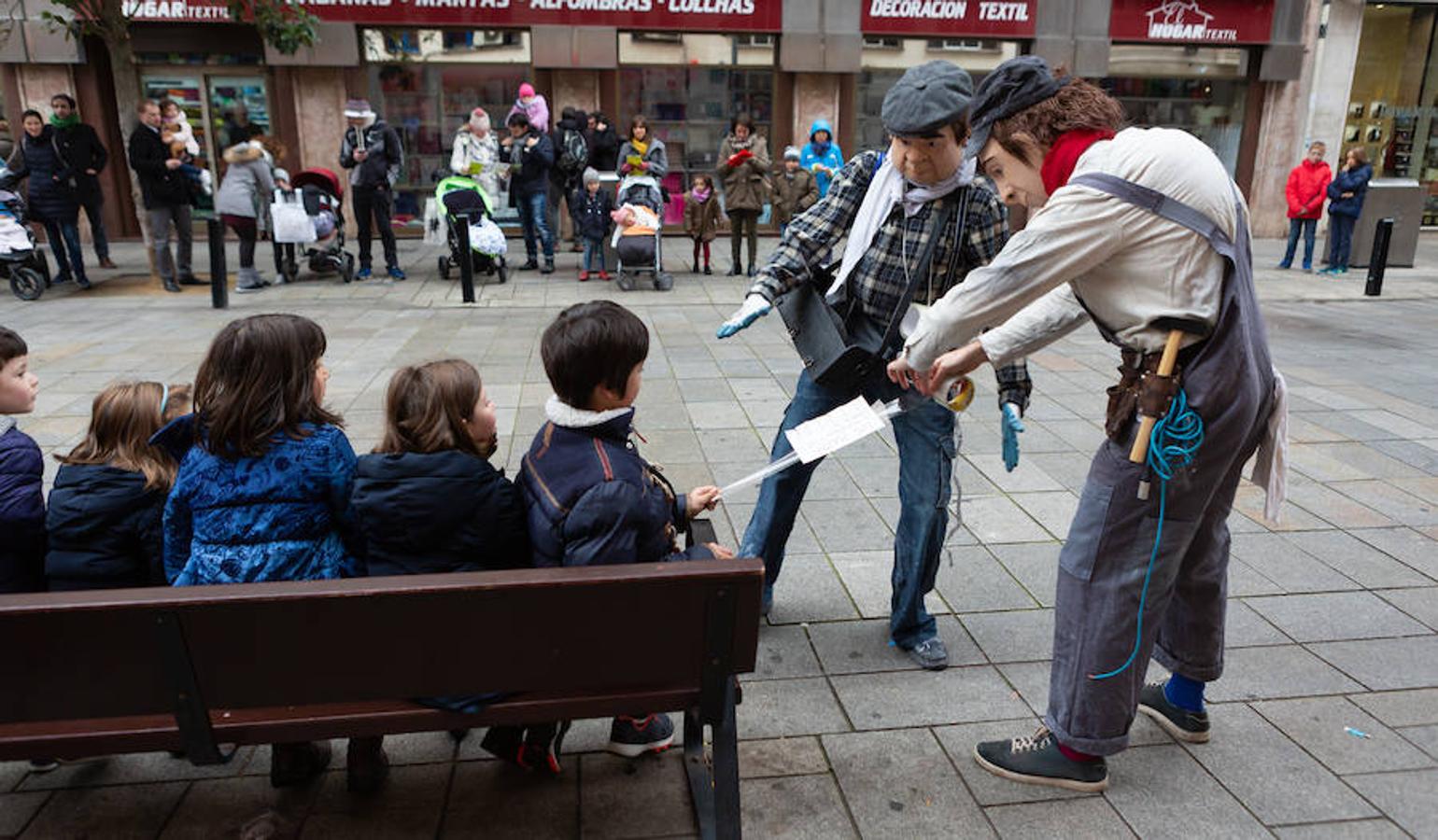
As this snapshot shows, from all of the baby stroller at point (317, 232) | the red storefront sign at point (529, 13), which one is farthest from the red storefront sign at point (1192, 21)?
the baby stroller at point (317, 232)

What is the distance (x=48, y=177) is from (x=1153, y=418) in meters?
11.8

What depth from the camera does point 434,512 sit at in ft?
7.51

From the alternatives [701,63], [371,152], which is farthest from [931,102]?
[701,63]

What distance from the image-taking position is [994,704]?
9.87 ft

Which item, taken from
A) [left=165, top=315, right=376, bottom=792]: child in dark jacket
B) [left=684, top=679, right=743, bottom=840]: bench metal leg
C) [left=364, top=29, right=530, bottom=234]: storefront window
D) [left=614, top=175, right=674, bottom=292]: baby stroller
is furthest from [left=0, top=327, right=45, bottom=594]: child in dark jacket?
[left=364, top=29, right=530, bottom=234]: storefront window

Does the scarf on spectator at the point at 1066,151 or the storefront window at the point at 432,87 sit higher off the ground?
the storefront window at the point at 432,87

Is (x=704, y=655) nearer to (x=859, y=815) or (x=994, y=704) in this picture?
(x=859, y=815)

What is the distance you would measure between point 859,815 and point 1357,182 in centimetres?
1281

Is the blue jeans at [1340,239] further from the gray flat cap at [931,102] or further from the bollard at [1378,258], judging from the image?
the gray flat cap at [931,102]

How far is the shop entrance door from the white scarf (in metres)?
13.6

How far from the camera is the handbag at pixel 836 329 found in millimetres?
2939

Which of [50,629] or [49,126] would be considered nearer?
[50,629]

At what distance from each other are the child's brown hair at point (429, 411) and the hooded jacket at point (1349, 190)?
13028 millimetres

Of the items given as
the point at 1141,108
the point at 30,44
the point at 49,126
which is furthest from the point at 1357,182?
the point at 30,44
